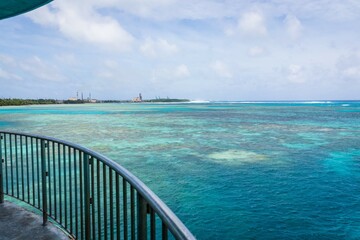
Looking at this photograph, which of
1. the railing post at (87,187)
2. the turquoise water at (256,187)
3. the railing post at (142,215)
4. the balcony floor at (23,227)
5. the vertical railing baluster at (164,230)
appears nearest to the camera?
the vertical railing baluster at (164,230)

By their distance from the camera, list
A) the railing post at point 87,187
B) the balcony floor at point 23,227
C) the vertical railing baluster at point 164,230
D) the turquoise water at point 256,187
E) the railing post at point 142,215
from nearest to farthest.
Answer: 1. the vertical railing baluster at point 164,230
2. the railing post at point 142,215
3. the railing post at point 87,187
4. the balcony floor at point 23,227
5. the turquoise water at point 256,187

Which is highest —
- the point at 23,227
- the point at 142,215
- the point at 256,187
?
the point at 142,215

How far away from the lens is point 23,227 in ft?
11.7

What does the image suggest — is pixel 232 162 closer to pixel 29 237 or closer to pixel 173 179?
pixel 173 179

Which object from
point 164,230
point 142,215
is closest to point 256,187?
point 142,215

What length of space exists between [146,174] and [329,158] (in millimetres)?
9828

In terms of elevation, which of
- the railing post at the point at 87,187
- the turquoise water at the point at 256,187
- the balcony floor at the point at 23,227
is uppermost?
the railing post at the point at 87,187

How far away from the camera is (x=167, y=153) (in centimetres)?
1628

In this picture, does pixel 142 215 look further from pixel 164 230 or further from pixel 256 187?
pixel 256 187

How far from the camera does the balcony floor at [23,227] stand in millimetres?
3352

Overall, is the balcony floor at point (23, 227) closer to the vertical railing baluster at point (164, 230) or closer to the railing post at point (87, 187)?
the railing post at point (87, 187)

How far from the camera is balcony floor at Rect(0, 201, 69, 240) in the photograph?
3.35 metres

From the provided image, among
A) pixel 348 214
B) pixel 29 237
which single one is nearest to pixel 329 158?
pixel 348 214

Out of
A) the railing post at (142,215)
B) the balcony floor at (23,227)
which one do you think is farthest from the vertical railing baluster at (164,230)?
the balcony floor at (23,227)
